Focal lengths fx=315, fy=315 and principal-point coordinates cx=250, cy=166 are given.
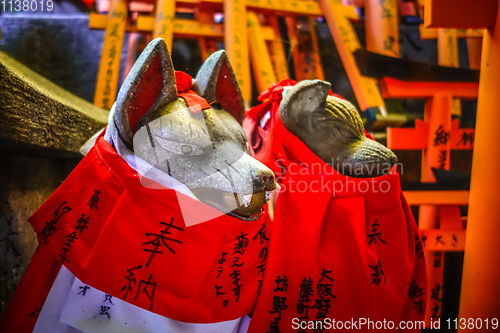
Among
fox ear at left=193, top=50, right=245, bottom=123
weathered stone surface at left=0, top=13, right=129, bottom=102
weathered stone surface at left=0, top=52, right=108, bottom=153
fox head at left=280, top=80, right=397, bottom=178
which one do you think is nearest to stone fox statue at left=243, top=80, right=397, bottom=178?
fox head at left=280, top=80, right=397, bottom=178

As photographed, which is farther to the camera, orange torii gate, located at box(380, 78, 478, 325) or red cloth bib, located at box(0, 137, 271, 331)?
orange torii gate, located at box(380, 78, 478, 325)

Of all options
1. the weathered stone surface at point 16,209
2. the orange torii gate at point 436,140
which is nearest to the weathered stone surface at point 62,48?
the weathered stone surface at point 16,209

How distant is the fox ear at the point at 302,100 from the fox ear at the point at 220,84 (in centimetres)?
17

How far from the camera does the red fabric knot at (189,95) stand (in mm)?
950

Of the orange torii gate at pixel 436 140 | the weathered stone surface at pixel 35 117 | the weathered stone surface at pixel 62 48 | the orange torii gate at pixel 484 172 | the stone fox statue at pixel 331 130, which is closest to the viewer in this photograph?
the weathered stone surface at pixel 35 117

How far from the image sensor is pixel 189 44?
2312mm

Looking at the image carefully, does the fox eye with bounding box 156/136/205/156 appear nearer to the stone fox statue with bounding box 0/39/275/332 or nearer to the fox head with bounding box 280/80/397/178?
the stone fox statue with bounding box 0/39/275/332

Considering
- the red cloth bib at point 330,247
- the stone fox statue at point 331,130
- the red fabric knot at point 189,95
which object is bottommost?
the red cloth bib at point 330,247

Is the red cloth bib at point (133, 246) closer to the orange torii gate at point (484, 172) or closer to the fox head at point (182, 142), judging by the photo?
the fox head at point (182, 142)

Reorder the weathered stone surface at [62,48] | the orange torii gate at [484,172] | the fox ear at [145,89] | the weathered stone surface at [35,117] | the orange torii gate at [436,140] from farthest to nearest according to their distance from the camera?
the weathered stone surface at [62,48] < the orange torii gate at [436,140] < the orange torii gate at [484,172] < the weathered stone surface at [35,117] < the fox ear at [145,89]

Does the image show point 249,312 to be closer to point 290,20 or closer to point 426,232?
point 426,232

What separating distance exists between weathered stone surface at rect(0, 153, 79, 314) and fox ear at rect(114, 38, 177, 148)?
0.89 m

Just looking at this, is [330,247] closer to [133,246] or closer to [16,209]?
[133,246]

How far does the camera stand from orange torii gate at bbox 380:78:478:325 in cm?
174
